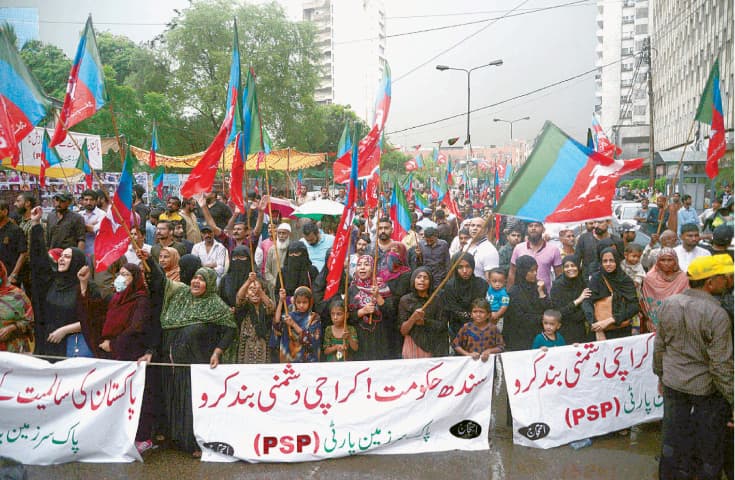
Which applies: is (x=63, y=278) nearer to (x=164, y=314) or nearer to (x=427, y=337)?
(x=164, y=314)

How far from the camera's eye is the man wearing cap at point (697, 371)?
12.4ft

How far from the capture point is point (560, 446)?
4.97 m

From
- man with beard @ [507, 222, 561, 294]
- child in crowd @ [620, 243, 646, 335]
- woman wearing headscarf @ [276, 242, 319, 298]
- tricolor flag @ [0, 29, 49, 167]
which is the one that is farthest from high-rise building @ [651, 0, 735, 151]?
tricolor flag @ [0, 29, 49, 167]

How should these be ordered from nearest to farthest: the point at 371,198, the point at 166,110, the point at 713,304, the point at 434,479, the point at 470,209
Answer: the point at 713,304
the point at 434,479
the point at 371,198
the point at 470,209
the point at 166,110

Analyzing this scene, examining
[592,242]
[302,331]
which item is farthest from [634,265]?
[302,331]

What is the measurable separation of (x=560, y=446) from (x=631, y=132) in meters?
72.2

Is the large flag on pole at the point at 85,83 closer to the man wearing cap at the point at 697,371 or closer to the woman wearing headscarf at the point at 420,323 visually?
the woman wearing headscarf at the point at 420,323

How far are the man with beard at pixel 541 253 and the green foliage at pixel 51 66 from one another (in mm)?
30269

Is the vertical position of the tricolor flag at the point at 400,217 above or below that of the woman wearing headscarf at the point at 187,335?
above

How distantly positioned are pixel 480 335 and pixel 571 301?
103 centimetres

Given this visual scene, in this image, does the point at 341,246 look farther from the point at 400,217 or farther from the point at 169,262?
the point at 400,217

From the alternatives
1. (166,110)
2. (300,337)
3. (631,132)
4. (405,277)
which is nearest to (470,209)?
(405,277)

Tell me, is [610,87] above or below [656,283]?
above

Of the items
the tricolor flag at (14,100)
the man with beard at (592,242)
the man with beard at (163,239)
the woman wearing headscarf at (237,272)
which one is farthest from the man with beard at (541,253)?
the tricolor flag at (14,100)
